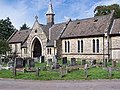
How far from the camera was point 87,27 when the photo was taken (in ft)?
165

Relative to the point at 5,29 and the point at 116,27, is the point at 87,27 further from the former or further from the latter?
the point at 5,29

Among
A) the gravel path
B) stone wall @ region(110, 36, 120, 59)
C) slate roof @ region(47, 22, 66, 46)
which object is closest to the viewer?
the gravel path

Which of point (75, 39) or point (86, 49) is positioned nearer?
point (86, 49)

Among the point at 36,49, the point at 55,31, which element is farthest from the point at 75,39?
the point at 36,49

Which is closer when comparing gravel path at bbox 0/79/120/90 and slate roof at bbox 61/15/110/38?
gravel path at bbox 0/79/120/90

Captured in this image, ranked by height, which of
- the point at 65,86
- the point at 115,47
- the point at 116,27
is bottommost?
the point at 65,86

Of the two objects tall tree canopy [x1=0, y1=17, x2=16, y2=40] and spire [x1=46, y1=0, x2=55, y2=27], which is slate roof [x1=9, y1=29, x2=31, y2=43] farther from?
tall tree canopy [x1=0, y1=17, x2=16, y2=40]

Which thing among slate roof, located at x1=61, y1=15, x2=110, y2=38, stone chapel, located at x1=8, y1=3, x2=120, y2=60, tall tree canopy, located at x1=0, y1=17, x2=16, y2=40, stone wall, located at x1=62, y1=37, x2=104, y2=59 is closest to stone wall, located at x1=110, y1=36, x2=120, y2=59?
stone chapel, located at x1=8, y1=3, x2=120, y2=60

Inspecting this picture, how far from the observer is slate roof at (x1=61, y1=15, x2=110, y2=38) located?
46844 mm

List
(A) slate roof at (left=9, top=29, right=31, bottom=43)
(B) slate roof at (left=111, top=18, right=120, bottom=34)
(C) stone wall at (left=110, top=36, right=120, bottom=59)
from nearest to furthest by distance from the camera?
(C) stone wall at (left=110, top=36, right=120, bottom=59)
(B) slate roof at (left=111, top=18, right=120, bottom=34)
(A) slate roof at (left=9, top=29, right=31, bottom=43)

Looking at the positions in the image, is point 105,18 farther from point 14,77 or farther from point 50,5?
point 14,77

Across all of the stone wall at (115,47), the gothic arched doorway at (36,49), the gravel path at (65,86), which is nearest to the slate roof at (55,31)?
the gothic arched doorway at (36,49)

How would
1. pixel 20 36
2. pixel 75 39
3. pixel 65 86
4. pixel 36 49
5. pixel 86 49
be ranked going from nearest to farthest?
1. pixel 65 86
2. pixel 86 49
3. pixel 75 39
4. pixel 36 49
5. pixel 20 36

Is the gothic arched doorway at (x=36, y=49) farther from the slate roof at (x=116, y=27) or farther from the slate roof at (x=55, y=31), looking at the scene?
the slate roof at (x=116, y=27)
